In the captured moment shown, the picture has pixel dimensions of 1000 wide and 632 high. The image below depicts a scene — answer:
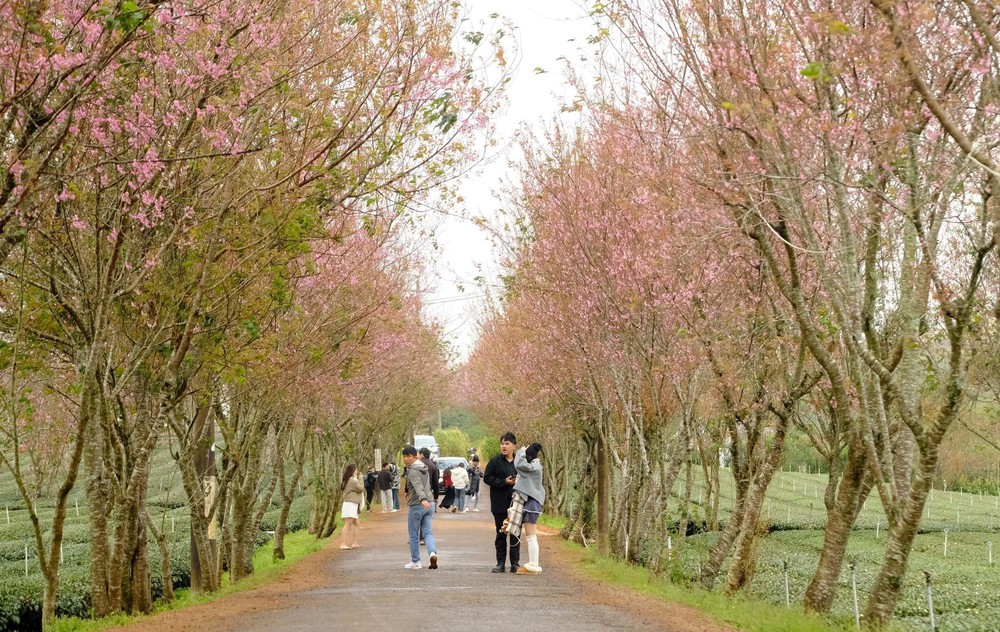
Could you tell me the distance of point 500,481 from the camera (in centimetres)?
1425

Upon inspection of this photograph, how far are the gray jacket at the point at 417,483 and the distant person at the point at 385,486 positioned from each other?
63.3 feet

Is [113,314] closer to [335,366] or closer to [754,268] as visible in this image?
[335,366]

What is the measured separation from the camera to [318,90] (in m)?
11.2

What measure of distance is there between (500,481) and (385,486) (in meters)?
20.3

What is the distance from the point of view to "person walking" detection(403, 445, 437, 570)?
1448 centimetres

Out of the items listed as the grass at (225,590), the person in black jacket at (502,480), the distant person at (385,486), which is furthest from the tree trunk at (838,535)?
the distant person at (385,486)

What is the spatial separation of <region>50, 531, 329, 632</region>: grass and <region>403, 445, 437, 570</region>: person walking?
2450 millimetres

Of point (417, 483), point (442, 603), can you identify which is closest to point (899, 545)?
point (442, 603)

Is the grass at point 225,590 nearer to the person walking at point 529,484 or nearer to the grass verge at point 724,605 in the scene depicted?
the person walking at point 529,484

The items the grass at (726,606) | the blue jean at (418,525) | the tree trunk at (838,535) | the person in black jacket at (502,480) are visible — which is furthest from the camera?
the blue jean at (418,525)

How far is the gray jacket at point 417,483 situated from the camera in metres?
14.5

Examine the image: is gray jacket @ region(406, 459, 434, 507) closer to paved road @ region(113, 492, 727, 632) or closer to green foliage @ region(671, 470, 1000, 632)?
paved road @ region(113, 492, 727, 632)

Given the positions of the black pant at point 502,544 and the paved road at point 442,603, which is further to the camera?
the black pant at point 502,544

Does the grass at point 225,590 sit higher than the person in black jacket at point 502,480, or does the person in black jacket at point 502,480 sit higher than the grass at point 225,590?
the person in black jacket at point 502,480
